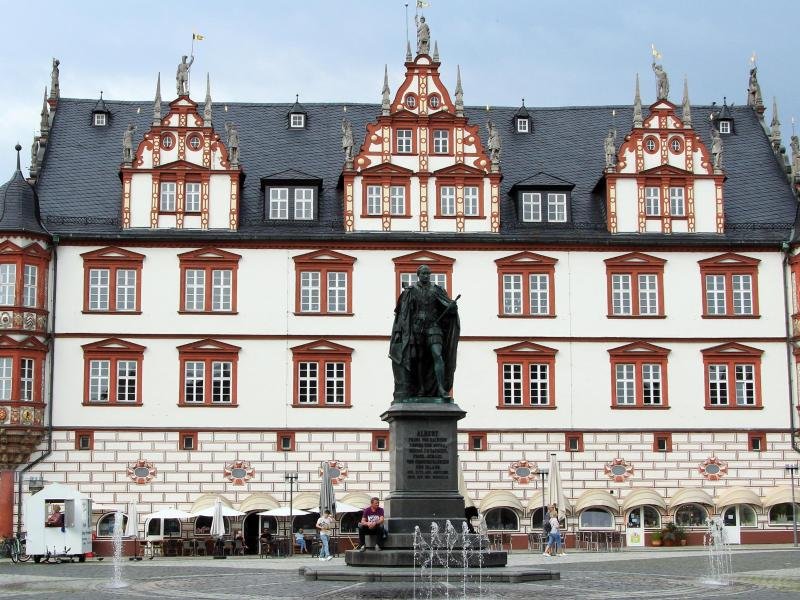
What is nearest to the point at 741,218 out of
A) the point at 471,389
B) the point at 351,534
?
the point at 471,389

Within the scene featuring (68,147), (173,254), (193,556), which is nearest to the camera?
(193,556)

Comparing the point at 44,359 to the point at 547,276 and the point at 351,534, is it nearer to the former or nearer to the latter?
the point at 351,534

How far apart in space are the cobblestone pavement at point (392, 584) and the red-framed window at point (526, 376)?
571 inches

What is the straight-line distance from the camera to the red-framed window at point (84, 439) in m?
47.2

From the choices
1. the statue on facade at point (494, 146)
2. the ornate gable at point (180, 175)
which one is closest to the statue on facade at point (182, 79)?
the ornate gable at point (180, 175)

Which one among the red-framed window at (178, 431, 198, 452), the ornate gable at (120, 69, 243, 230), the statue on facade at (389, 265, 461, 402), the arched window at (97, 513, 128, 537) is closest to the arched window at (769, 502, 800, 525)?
the red-framed window at (178, 431, 198, 452)

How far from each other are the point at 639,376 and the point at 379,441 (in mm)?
9532

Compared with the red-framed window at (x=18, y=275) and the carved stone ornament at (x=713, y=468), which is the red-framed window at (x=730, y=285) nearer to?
the carved stone ornament at (x=713, y=468)

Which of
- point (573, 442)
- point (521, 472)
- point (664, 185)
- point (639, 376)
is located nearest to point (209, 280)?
point (521, 472)

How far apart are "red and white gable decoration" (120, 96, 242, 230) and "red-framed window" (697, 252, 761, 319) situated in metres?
17.1

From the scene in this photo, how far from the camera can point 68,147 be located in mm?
52406

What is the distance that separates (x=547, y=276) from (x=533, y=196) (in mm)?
3164

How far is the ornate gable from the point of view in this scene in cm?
4866

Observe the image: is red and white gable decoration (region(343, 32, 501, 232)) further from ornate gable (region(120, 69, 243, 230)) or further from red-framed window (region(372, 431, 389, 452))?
red-framed window (region(372, 431, 389, 452))
